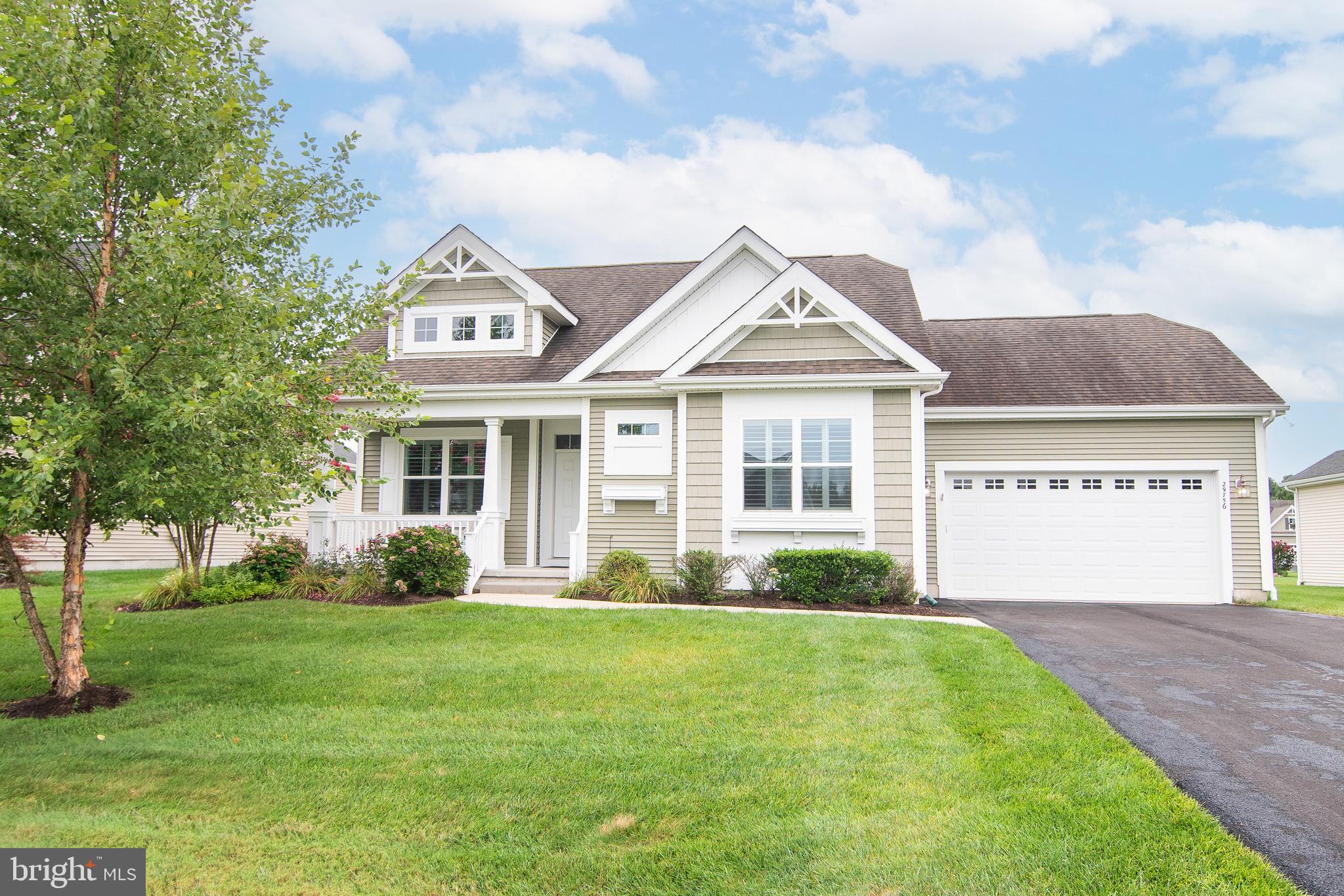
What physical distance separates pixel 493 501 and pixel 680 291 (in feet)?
15.4

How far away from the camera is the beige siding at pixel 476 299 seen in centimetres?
1448

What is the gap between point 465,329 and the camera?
14711 mm

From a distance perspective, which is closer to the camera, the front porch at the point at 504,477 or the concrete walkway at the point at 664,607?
the concrete walkway at the point at 664,607

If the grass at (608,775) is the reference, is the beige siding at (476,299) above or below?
above

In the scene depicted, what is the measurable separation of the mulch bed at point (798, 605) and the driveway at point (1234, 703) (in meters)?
0.80

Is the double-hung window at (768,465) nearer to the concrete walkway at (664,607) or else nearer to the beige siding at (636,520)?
the beige siding at (636,520)

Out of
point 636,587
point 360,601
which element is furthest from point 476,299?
point 636,587

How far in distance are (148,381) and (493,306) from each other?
8901 mm

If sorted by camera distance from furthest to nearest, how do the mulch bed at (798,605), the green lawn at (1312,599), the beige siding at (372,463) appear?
the beige siding at (372,463) → the green lawn at (1312,599) → the mulch bed at (798,605)

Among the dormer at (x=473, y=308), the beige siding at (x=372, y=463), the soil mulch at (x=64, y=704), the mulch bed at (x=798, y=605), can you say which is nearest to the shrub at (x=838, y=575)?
the mulch bed at (x=798, y=605)

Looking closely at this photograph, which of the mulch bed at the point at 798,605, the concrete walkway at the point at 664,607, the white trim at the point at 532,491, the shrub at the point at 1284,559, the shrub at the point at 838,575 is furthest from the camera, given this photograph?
the shrub at the point at 1284,559

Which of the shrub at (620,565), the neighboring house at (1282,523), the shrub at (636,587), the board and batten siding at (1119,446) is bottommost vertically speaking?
the shrub at (636,587)

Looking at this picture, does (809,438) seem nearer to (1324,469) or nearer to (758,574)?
(758,574)

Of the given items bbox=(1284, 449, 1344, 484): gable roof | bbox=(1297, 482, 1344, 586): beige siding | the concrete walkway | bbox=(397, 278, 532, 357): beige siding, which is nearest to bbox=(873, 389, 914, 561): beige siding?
the concrete walkway
